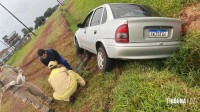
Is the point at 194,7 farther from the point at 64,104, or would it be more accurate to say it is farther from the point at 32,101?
the point at 32,101

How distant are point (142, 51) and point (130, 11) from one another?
140 cm

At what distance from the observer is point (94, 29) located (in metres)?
6.66

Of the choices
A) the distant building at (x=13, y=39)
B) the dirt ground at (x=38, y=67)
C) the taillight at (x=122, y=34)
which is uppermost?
the taillight at (x=122, y=34)

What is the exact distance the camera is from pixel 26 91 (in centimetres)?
681

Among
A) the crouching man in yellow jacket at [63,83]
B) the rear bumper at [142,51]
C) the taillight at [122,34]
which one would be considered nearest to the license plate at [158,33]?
the rear bumper at [142,51]

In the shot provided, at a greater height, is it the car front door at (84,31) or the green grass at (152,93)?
the green grass at (152,93)

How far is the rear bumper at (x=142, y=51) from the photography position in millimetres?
5227

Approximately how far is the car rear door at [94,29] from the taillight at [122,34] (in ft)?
3.72

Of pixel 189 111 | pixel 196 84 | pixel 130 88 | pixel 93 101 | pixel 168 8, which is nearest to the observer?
pixel 189 111

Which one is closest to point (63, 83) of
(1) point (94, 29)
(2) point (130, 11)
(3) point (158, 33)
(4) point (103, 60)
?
(4) point (103, 60)

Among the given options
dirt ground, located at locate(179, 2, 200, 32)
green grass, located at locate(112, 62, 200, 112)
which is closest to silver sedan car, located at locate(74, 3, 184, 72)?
green grass, located at locate(112, 62, 200, 112)

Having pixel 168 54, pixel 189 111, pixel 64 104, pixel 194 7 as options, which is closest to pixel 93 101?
pixel 64 104

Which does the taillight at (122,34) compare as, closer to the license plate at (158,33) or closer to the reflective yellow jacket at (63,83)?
the license plate at (158,33)

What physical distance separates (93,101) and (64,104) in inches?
59.8
